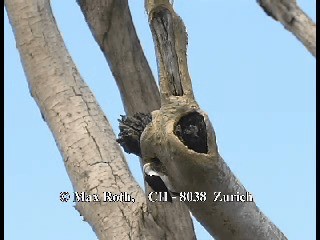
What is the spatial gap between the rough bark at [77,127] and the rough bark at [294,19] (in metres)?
1.05

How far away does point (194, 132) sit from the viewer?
5.67 feet

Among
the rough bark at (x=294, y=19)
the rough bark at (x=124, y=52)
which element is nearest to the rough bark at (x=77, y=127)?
the rough bark at (x=124, y=52)

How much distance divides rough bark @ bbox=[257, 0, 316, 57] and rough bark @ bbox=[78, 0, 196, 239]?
1.12 meters

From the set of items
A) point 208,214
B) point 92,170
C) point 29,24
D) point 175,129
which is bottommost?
point 208,214

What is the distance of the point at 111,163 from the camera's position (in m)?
2.76

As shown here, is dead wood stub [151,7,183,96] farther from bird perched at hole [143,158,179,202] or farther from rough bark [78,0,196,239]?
rough bark [78,0,196,239]

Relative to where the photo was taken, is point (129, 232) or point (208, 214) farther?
point (129, 232)

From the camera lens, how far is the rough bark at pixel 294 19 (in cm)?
174

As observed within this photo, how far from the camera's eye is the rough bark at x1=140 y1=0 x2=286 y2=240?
5.67ft

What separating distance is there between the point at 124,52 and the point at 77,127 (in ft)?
1.30

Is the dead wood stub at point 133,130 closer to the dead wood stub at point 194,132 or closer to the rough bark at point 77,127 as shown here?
the dead wood stub at point 194,132
